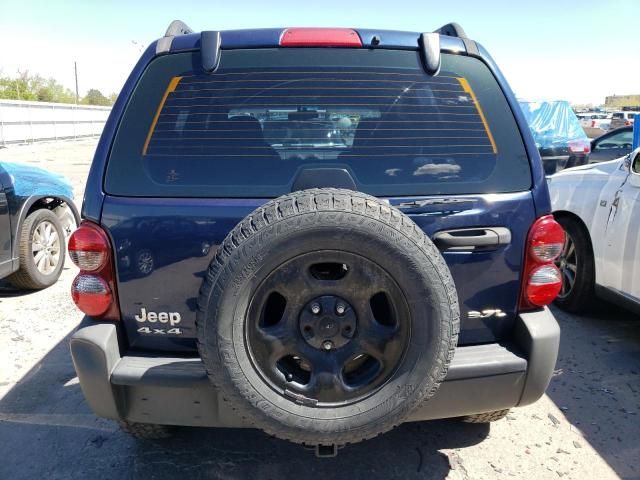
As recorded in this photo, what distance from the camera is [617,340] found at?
3988 millimetres

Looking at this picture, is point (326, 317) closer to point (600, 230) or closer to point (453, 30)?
point (453, 30)

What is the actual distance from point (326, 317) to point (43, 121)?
30.1 m

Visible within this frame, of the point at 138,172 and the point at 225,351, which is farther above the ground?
the point at 138,172

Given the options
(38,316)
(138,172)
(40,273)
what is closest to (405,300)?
(138,172)

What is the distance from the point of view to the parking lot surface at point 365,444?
97.6 inches

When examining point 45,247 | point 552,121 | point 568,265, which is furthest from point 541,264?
point 552,121

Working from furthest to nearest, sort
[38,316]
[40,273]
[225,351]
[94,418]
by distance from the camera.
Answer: [40,273] → [38,316] → [94,418] → [225,351]

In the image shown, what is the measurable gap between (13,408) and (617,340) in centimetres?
444

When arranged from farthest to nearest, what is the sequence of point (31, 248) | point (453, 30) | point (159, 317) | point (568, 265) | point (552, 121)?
point (552, 121)
point (31, 248)
point (568, 265)
point (453, 30)
point (159, 317)

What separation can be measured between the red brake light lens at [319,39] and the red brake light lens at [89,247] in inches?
43.5

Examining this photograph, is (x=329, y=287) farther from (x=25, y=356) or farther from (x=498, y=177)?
(x=25, y=356)

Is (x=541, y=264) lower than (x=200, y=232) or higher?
lower

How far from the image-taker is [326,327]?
1783 millimetres

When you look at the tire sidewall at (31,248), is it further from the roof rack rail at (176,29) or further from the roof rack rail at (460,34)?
A: the roof rack rail at (460,34)
